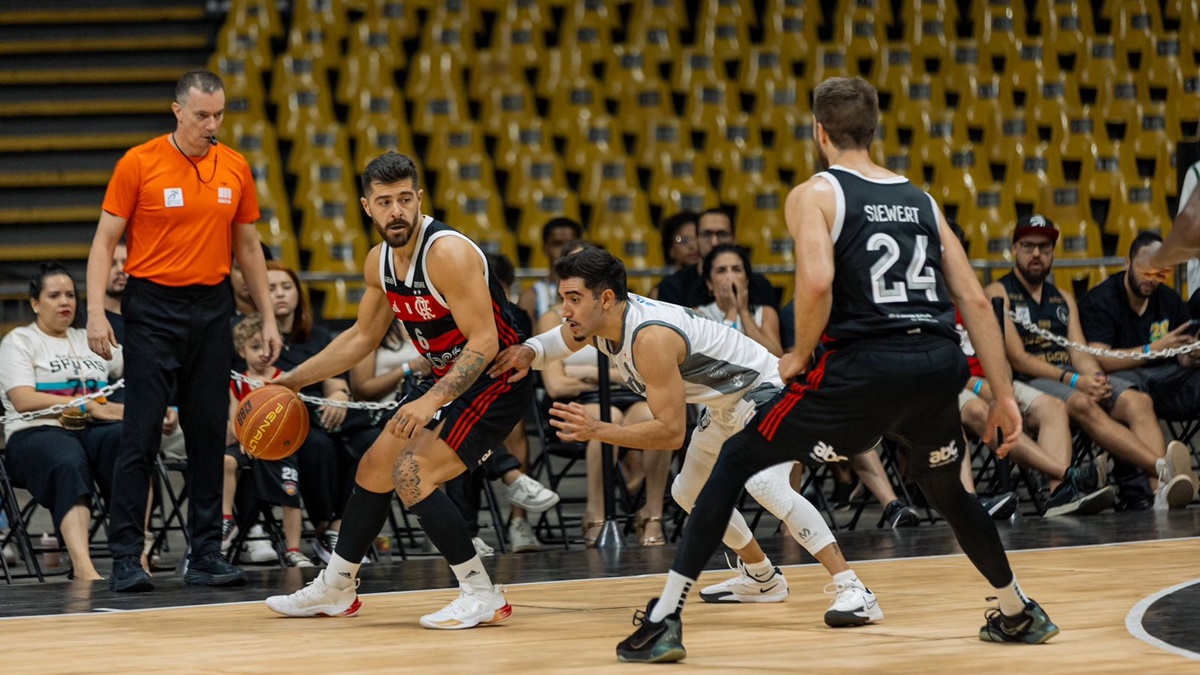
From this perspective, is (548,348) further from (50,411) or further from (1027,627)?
(50,411)

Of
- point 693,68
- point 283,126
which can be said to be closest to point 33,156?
point 283,126

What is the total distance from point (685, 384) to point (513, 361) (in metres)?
0.59

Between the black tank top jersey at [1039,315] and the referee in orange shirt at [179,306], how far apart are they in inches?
171

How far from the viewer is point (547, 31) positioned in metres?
14.7

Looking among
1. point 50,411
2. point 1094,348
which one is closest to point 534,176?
point 1094,348

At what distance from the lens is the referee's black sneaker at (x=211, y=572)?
20.1 ft

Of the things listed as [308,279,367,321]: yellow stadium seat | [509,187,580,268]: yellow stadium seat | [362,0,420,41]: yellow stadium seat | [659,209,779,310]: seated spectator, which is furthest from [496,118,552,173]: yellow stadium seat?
[659,209,779,310]: seated spectator

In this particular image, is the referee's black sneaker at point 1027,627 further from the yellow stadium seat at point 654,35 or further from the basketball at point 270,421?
the yellow stadium seat at point 654,35

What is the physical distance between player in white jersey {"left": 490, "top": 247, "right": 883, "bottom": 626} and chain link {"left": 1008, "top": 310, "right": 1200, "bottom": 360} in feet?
12.2

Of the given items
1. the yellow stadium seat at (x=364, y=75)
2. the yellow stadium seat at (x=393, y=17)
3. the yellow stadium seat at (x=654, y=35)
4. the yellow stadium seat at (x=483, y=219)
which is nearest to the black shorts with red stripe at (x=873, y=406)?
the yellow stadium seat at (x=483, y=219)

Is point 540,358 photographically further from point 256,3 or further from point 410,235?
point 256,3

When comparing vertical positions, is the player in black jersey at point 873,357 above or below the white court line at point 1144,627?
above

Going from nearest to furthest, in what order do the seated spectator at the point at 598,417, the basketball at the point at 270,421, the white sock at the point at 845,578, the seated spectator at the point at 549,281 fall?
the white sock at the point at 845,578, the basketball at the point at 270,421, the seated spectator at the point at 598,417, the seated spectator at the point at 549,281

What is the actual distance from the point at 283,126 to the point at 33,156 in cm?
208
